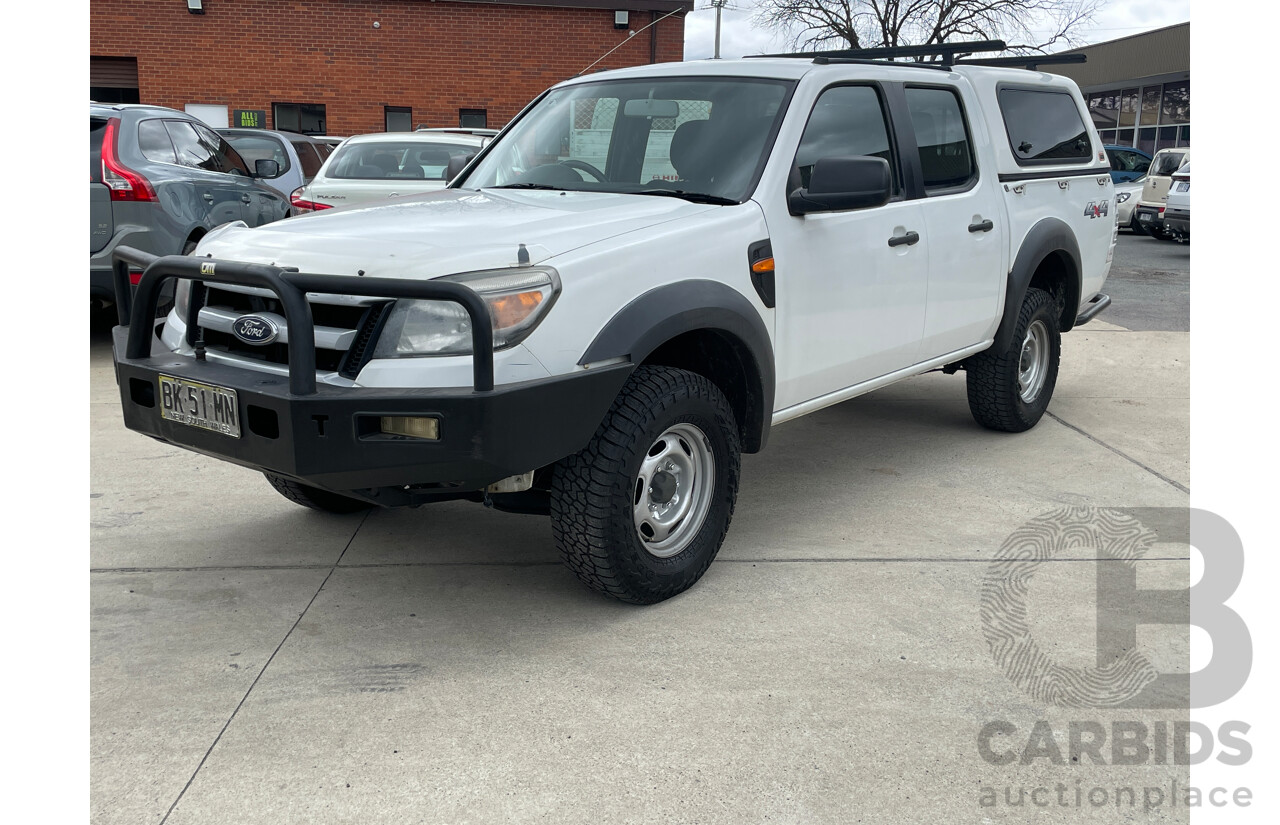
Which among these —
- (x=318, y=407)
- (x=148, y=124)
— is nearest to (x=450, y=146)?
(x=148, y=124)

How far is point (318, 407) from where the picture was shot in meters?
3.15

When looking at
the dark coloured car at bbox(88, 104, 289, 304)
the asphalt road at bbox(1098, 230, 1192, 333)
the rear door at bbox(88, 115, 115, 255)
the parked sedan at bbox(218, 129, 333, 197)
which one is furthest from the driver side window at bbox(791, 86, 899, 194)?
the parked sedan at bbox(218, 129, 333, 197)

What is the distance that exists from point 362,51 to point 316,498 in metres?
21.6

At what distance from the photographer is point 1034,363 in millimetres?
6516

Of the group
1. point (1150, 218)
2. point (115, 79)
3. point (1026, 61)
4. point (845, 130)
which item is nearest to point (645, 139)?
point (845, 130)

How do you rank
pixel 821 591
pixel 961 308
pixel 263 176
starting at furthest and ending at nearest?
pixel 263 176 → pixel 961 308 → pixel 821 591

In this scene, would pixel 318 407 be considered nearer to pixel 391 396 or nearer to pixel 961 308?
pixel 391 396

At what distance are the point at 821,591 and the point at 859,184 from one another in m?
1.49

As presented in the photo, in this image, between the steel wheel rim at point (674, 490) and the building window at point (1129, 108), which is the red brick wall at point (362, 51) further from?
the steel wheel rim at point (674, 490)

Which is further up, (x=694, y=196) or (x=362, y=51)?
(x=362, y=51)

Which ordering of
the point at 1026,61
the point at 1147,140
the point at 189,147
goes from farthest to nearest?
1. the point at 1147,140
2. the point at 189,147
3. the point at 1026,61

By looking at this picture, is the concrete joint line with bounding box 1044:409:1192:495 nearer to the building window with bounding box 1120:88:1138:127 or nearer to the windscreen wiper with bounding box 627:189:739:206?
the windscreen wiper with bounding box 627:189:739:206

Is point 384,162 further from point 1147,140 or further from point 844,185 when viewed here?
point 1147,140

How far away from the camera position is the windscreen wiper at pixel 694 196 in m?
4.16
